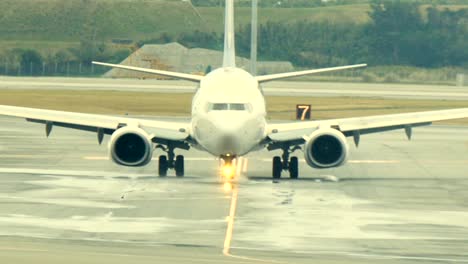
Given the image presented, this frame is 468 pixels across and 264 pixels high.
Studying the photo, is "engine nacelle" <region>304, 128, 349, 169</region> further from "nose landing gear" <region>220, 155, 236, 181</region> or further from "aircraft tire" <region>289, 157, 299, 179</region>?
"nose landing gear" <region>220, 155, 236, 181</region>

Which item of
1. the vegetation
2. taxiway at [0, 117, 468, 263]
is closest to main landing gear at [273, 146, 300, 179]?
taxiway at [0, 117, 468, 263]

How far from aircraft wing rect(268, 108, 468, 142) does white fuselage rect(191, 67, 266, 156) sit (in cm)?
84

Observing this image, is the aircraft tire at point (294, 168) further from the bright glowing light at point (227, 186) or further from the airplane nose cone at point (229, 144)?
the airplane nose cone at point (229, 144)

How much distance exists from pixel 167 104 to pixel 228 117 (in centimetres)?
4722

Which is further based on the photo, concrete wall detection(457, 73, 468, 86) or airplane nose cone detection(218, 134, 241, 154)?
concrete wall detection(457, 73, 468, 86)

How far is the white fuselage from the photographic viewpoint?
41.2 m

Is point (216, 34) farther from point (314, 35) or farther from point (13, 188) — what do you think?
point (13, 188)

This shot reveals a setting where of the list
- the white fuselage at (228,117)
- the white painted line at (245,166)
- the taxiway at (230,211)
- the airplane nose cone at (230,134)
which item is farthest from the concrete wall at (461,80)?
the airplane nose cone at (230,134)

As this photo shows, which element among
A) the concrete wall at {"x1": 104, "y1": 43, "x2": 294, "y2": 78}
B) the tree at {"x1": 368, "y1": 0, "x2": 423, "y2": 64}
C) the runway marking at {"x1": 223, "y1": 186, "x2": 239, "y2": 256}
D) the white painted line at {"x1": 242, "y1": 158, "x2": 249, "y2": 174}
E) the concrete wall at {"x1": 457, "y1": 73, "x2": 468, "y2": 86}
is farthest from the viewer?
the tree at {"x1": 368, "y1": 0, "x2": 423, "y2": 64}

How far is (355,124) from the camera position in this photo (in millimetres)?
44938

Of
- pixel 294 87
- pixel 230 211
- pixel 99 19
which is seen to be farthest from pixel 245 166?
pixel 99 19

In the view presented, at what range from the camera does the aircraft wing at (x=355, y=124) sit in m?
43.8

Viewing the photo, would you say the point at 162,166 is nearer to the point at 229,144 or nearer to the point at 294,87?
the point at 229,144

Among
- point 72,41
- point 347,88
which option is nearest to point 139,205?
point 347,88
